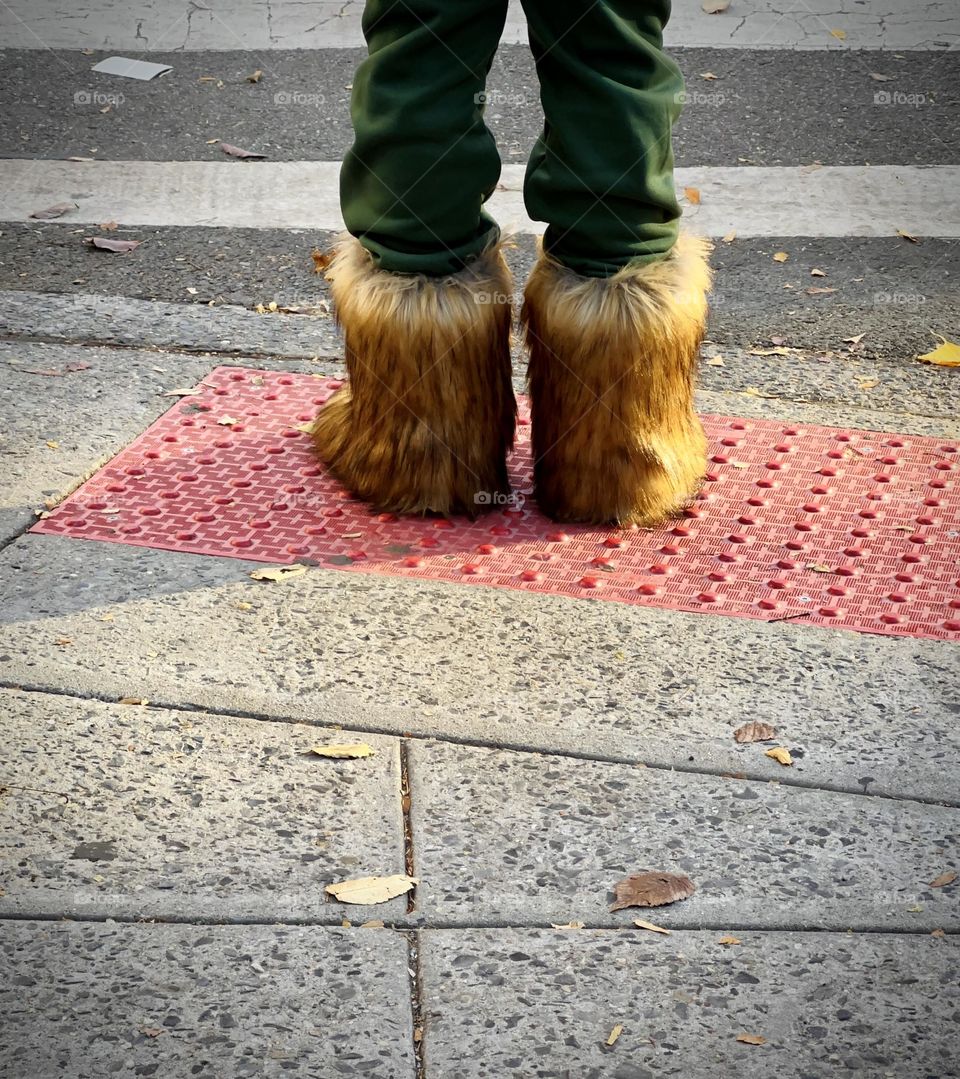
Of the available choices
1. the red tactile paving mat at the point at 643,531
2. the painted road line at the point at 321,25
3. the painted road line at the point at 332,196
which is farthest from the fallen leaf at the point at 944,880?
the painted road line at the point at 321,25

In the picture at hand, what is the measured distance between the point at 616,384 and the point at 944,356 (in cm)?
167

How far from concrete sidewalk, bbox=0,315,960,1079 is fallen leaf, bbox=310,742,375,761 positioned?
25mm

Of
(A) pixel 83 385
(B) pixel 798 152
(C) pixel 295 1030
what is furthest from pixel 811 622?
(B) pixel 798 152

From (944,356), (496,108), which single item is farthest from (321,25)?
(944,356)

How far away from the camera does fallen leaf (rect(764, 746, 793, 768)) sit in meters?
2.42

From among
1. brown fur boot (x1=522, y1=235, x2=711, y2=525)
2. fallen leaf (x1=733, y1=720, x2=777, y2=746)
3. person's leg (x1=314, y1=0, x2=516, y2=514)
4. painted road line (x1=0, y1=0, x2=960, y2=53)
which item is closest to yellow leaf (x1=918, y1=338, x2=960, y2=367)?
brown fur boot (x1=522, y1=235, x2=711, y2=525)

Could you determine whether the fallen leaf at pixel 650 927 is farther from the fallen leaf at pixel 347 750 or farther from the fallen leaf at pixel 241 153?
the fallen leaf at pixel 241 153

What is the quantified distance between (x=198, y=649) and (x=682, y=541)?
113 centimetres

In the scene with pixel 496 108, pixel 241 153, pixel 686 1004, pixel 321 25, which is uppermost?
pixel 321 25

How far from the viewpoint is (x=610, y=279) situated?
9.82 feet

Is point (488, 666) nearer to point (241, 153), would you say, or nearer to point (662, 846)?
point (662, 846)

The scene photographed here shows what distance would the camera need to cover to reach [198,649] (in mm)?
2697

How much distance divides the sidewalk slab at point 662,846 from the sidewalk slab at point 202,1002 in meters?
0.19

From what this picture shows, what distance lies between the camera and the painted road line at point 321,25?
7.45 m
